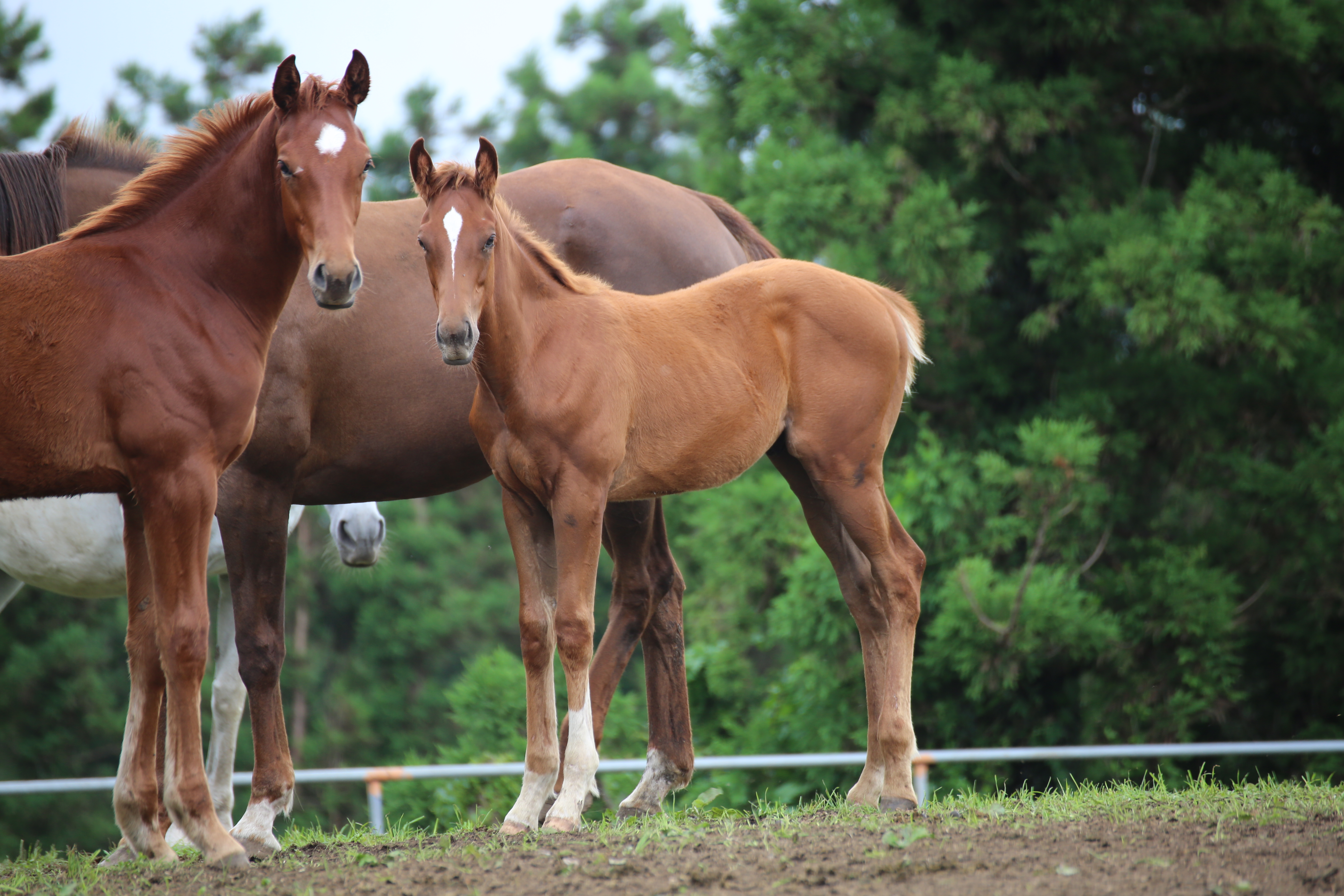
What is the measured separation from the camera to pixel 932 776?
10.5 m

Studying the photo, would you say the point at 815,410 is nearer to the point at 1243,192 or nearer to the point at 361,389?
the point at 361,389

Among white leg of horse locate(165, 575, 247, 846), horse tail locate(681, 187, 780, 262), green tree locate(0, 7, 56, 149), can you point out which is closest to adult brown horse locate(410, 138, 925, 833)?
horse tail locate(681, 187, 780, 262)

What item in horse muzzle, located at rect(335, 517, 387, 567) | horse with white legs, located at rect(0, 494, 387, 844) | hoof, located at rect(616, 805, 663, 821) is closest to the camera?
hoof, located at rect(616, 805, 663, 821)

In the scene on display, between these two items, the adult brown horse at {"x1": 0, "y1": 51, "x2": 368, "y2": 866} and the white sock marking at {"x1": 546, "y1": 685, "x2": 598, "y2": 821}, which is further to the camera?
the white sock marking at {"x1": 546, "y1": 685, "x2": 598, "y2": 821}

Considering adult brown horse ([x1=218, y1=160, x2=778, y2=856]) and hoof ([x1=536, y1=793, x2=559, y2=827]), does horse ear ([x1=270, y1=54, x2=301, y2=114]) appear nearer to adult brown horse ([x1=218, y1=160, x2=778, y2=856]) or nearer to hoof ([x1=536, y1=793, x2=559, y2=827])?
adult brown horse ([x1=218, y1=160, x2=778, y2=856])

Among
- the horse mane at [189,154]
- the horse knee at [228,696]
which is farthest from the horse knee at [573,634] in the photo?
the horse knee at [228,696]

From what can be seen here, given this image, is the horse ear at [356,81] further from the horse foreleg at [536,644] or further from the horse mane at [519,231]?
the horse foreleg at [536,644]

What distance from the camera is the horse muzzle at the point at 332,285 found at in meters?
4.16

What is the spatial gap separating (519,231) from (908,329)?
1895 millimetres

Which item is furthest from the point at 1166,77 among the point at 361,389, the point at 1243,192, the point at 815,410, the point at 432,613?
the point at 432,613

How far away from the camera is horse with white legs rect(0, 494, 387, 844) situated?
268 inches

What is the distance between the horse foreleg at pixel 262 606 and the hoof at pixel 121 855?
0.55 m

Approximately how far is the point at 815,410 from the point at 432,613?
61.3 ft

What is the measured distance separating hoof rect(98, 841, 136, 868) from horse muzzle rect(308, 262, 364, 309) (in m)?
2.34
